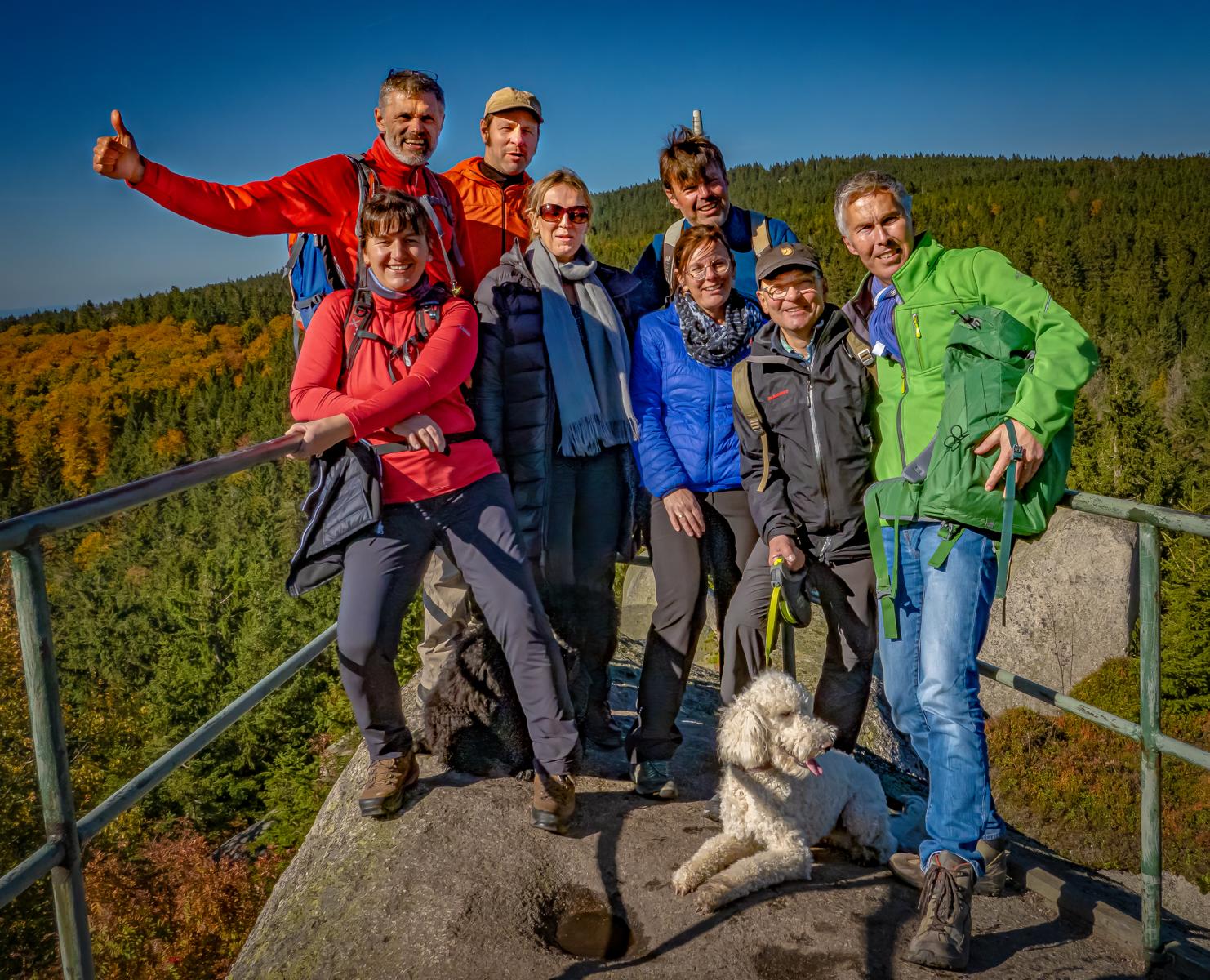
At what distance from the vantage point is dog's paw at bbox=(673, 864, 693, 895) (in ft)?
A: 10.6

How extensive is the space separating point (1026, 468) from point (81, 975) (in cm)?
310

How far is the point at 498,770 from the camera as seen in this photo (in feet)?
13.1

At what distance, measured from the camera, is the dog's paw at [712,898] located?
10.3 ft

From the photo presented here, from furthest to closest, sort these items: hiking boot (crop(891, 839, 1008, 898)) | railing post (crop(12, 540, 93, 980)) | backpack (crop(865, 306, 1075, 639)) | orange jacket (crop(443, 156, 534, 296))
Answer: orange jacket (crop(443, 156, 534, 296)), hiking boot (crop(891, 839, 1008, 898)), backpack (crop(865, 306, 1075, 639)), railing post (crop(12, 540, 93, 980))

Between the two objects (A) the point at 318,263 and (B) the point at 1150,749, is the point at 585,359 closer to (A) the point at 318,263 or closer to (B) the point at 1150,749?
(A) the point at 318,263

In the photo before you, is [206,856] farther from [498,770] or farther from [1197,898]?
[498,770]

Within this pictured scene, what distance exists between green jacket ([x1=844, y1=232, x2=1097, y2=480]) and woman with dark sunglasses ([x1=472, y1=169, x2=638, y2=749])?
48.1 inches

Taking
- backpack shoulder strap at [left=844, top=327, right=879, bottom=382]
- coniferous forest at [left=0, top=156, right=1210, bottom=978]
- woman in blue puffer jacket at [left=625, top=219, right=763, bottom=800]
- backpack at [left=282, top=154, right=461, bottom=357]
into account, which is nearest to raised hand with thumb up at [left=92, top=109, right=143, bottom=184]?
backpack at [left=282, top=154, right=461, bottom=357]

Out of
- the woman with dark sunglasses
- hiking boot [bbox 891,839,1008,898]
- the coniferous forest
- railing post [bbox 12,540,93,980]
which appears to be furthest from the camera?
the coniferous forest

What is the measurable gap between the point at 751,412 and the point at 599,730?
1.78 metres

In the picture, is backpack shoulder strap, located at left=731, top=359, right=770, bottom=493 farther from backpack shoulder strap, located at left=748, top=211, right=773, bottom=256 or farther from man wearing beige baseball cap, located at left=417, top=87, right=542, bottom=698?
man wearing beige baseball cap, located at left=417, top=87, right=542, bottom=698

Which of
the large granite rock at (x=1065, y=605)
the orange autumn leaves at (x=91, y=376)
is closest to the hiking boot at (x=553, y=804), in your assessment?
the large granite rock at (x=1065, y=605)

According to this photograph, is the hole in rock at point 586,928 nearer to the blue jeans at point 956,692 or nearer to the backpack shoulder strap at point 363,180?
the blue jeans at point 956,692

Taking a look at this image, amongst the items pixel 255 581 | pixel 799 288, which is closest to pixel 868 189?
pixel 799 288
